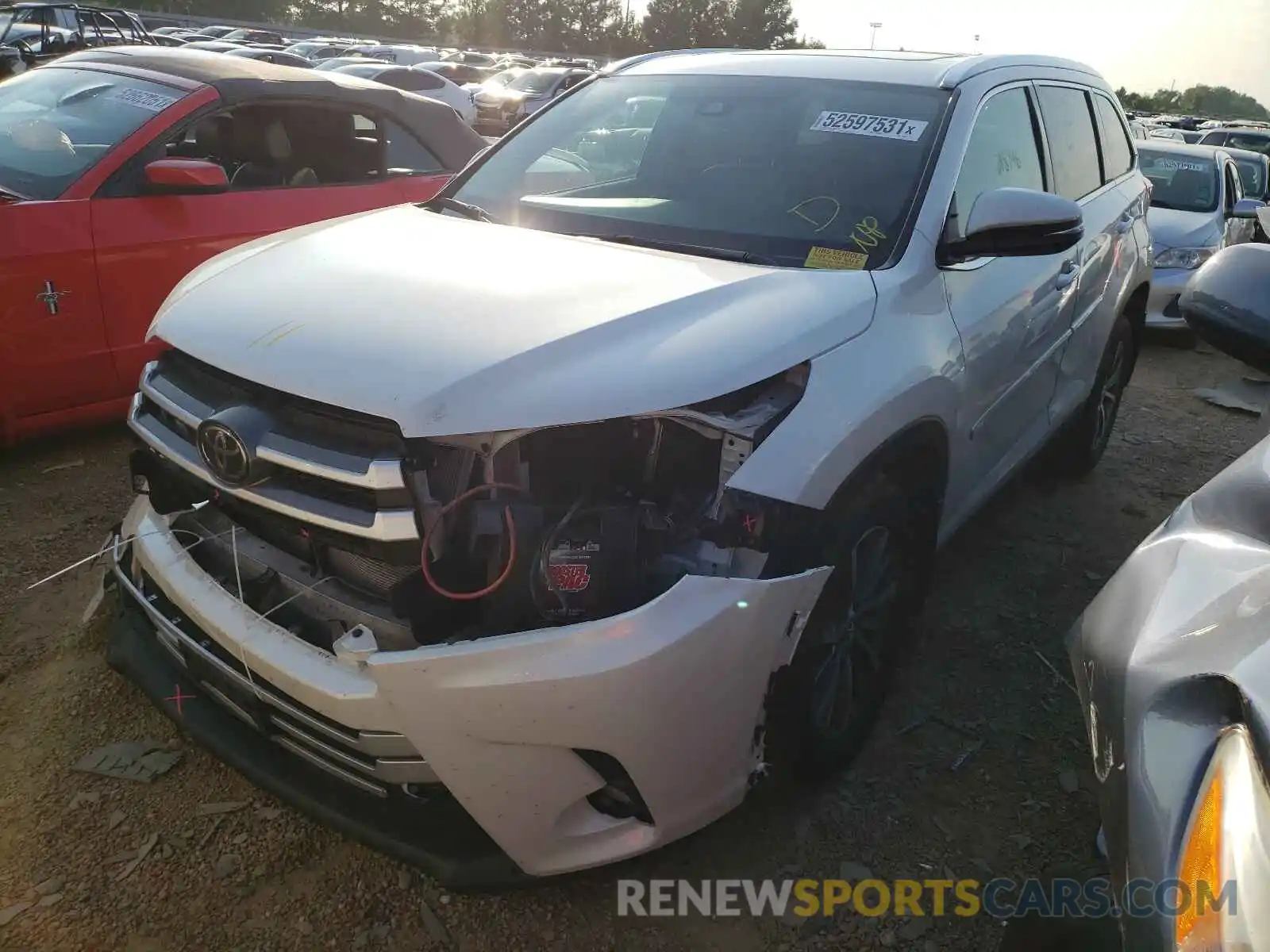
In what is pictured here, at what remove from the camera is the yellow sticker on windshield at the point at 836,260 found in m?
2.42

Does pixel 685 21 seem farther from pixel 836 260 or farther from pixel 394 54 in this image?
pixel 836 260

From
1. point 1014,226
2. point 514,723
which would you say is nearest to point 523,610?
point 514,723

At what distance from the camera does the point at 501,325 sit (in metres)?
1.97

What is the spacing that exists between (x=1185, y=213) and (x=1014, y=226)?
23.3ft

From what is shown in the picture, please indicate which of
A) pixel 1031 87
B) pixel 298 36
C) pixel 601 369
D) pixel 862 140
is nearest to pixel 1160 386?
pixel 1031 87

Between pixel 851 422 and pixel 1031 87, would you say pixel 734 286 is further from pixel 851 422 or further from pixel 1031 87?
pixel 1031 87

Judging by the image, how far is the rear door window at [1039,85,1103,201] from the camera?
11.6 ft

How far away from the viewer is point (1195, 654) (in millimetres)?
1333

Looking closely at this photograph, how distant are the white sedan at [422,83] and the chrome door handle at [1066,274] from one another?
13183 mm

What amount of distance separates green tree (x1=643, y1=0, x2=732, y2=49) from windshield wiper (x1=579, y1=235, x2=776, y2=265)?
209ft

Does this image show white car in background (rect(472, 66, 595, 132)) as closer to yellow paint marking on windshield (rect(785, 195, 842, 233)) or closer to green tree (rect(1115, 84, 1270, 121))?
yellow paint marking on windshield (rect(785, 195, 842, 233))

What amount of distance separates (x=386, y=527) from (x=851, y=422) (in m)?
1.01

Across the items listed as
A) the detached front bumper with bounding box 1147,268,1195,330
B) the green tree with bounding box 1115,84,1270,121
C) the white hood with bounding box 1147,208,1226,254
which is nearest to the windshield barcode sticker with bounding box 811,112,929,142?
the detached front bumper with bounding box 1147,268,1195,330

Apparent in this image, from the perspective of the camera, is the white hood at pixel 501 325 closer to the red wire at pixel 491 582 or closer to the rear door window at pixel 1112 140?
the red wire at pixel 491 582
